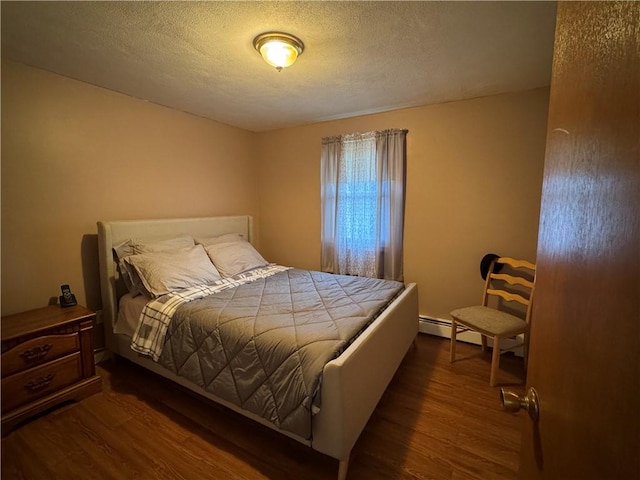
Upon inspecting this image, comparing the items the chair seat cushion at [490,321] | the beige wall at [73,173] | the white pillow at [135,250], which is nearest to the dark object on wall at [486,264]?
the chair seat cushion at [490,321]

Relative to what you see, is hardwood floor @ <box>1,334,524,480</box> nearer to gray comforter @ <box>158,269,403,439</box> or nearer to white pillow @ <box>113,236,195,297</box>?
gray comforter @ <box>158,269,403,439</box>

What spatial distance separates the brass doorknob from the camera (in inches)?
26.5

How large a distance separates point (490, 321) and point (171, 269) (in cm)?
258

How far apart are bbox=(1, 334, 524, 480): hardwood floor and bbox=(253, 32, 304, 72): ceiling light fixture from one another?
230 centimetres

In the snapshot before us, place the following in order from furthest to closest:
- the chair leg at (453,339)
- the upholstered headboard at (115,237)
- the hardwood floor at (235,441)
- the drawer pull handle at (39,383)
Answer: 1. the chair leg at (453,339)
2. the upholstered headboard at (115,237)
3. the drawer pull handle at (39,383)
4. the hardwood floor at (235,441)

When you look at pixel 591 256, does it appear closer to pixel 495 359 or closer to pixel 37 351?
pixel 495 359

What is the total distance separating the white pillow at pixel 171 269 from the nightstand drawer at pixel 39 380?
666 millimetres

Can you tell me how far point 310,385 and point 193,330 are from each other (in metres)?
0.90

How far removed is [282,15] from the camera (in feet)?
4.93

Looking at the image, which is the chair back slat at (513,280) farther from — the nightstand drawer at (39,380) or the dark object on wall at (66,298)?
the dark object on wall at (66,298)

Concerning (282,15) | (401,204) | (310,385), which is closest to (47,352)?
(310,385)

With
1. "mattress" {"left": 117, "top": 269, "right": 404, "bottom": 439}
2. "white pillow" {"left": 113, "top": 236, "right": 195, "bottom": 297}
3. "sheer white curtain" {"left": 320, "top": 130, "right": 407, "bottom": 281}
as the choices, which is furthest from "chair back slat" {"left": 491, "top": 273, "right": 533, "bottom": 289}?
"white pillow" {"left": 113, "top": 236, "right": 195, "bottom": 297}

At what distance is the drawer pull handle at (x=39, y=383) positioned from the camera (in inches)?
70.2

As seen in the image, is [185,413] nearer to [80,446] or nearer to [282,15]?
[80,446]
